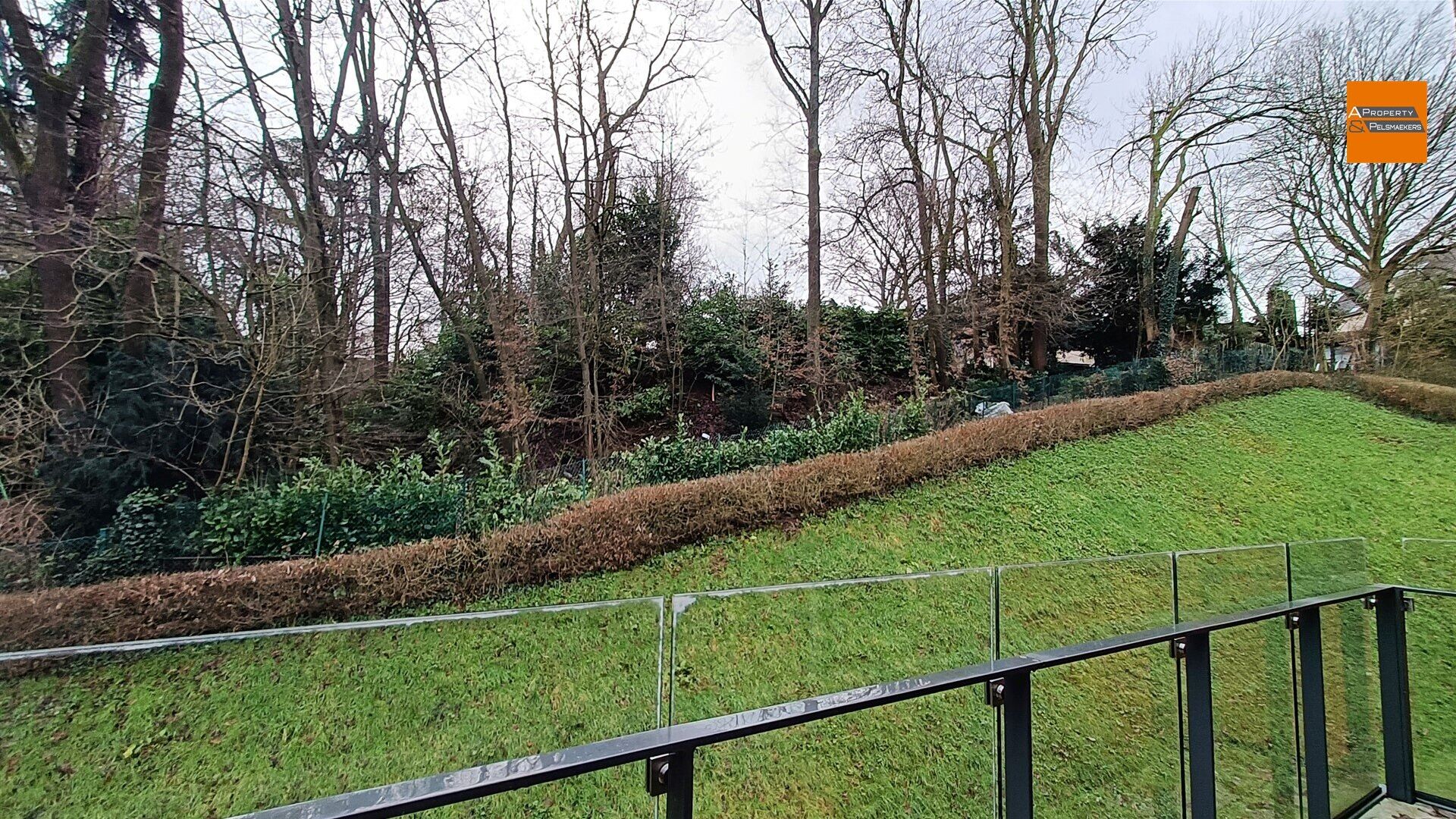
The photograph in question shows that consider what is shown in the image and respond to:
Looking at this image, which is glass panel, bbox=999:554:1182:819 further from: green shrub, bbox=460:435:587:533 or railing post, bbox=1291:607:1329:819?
green shrub, bbox=460:435:587:533

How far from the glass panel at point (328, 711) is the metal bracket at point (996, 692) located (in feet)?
2.65

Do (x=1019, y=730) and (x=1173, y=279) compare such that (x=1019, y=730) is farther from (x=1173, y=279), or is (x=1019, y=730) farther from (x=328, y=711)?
(x=1173, y=279)

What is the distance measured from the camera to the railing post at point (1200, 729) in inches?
69.3

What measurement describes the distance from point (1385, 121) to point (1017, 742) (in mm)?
15156

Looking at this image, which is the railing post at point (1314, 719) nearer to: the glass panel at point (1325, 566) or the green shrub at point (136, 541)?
the glass panel at point (1325, 566)

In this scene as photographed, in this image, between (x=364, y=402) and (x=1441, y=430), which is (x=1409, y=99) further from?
(x=364, y=402)

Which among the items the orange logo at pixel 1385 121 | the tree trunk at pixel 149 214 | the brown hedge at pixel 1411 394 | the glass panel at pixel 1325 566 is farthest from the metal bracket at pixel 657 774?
the orange logo at pixel 1385 121

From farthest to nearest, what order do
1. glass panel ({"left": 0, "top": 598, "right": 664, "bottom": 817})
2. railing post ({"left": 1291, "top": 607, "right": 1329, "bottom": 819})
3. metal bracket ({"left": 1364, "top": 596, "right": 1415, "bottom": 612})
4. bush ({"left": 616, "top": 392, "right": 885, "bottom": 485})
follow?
bush ({"left": 616, "top": 392, "right": 885, "bottom": 485}) → metal bracket ({"left": 1364, "top": 596, "right": 1415, "bottom": 612}) → railing post ({"left": 1291, "top": 607, "right": 1329, "bottom": 819}) → glass panel ({"left": 0, "top": 598, "right": 664, "bottom": 817})

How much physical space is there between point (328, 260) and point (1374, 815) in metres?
9.01

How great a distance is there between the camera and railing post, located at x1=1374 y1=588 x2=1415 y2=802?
99.0 inches

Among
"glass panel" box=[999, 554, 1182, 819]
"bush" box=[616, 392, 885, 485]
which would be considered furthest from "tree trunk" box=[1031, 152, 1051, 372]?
"glass panel" box=[999, 554, 1182, 819]

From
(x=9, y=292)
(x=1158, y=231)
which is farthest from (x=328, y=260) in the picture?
(x=1158, y=231)

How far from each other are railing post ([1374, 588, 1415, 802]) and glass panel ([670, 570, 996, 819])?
2489 millimetres

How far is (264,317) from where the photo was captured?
523 centimetres
